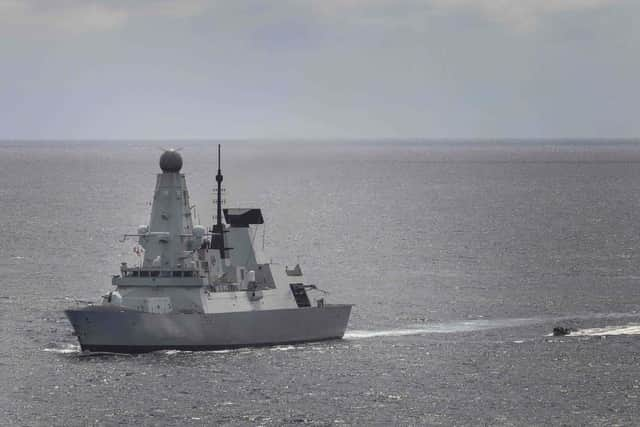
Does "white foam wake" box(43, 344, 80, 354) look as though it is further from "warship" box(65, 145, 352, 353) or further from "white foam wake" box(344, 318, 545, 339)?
"white foam wake" box(344, 318, 545, 339)

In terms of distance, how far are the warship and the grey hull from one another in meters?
0.05

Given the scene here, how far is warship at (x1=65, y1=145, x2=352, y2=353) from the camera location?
6681 cm

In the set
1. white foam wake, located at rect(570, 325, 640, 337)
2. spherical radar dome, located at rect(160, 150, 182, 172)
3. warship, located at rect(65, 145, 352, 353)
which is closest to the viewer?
warship, located at rect(65, 145, 352, 353)

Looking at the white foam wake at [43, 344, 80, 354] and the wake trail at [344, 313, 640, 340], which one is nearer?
the white foam wake at [43, 344, 80, 354]

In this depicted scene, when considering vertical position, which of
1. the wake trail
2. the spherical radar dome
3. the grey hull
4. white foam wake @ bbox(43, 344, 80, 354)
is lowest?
the wake trail

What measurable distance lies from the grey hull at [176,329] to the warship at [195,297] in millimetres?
49

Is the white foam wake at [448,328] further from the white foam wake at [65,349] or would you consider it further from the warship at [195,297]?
the white foam wake at [65,349]

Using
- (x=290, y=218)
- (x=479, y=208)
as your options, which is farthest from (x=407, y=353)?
(x=479, y=208)

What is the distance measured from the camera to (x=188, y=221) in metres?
73.0

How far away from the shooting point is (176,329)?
67250 millimetres

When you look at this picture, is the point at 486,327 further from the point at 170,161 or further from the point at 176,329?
the point at 170,161

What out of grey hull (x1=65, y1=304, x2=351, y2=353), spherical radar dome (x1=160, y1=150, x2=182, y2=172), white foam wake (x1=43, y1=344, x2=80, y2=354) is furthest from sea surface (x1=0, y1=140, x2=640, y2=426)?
spherical radar dome (x1=160, y1=150, x2=182, y2=172)

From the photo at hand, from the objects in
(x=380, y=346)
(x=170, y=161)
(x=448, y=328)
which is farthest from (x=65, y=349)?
(x=448, y=328)

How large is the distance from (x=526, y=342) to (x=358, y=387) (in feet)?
51.3
